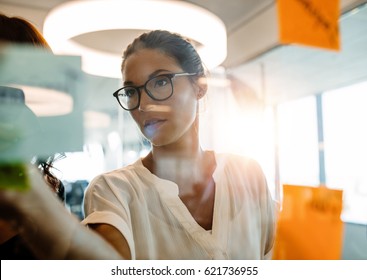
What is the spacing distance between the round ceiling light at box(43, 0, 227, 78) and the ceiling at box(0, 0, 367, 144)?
46mm

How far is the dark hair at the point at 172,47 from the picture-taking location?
51 centimetres

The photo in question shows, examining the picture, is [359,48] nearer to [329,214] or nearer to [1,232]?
[329,214]

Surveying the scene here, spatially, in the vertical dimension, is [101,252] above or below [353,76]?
below

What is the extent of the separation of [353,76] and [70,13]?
1.47 feet

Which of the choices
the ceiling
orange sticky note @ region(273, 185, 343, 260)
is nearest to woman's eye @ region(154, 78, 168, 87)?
the ceiling

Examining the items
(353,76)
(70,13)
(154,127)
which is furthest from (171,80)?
(353,76)

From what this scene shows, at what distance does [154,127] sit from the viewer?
1.69 feet

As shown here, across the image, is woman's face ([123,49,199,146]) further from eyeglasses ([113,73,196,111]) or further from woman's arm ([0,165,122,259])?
woman's arm ([0,165,122,259])

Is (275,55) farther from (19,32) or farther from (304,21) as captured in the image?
(19,32)

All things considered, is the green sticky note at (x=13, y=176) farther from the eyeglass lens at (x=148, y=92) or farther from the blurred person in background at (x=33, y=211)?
the eyeglass lens at (x=148, y=92)

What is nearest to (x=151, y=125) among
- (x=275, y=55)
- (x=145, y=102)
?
(x=145, y=102)

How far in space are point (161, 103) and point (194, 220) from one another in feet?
0.59

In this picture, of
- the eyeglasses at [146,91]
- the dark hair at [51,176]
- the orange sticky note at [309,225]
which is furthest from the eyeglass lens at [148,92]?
the orange sticky note at [309,225]
